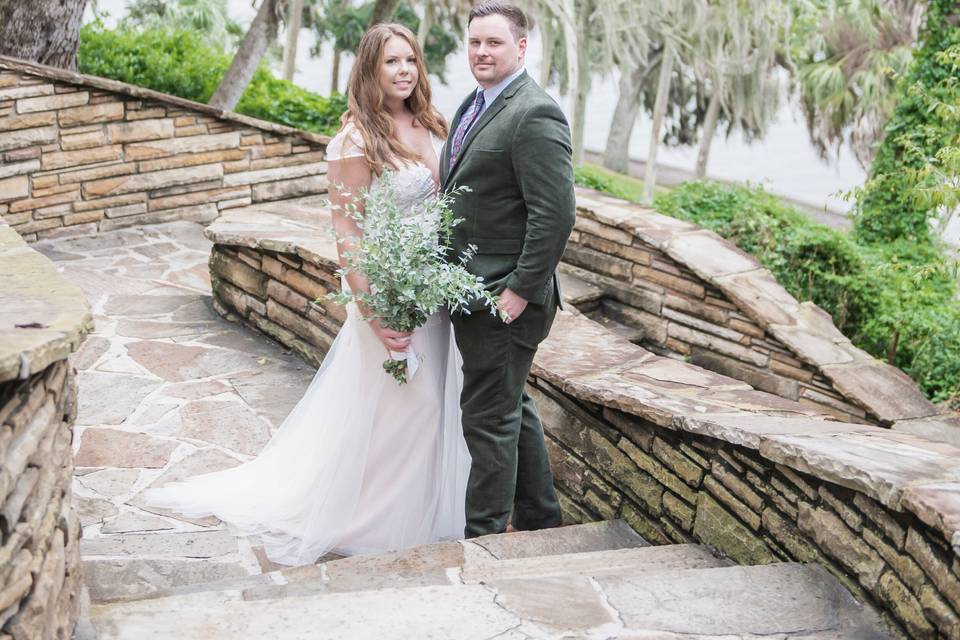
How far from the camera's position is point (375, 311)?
353 cm

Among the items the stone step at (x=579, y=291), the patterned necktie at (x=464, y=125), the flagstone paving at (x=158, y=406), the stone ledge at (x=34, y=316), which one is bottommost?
Result: the flagstone paving at (x=158, y=406)

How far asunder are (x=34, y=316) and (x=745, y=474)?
6.95 feet

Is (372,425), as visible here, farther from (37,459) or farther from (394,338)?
(37,459)

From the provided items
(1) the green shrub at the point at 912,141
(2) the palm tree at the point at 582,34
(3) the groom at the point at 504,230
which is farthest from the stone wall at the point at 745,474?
(2) the palm tree at the point at 582,34

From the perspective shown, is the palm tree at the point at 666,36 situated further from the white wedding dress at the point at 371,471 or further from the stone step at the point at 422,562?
A: the stone step at the point at 422,562

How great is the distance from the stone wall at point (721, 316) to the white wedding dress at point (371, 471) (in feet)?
7.32

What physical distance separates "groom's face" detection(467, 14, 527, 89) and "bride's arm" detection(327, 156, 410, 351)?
55cm

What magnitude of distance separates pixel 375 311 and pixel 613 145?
1045 inches

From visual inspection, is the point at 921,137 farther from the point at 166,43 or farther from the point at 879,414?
the point at 166,43

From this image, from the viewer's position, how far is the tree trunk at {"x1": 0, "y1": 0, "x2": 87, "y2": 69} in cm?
786

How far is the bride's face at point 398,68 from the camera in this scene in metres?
3.57

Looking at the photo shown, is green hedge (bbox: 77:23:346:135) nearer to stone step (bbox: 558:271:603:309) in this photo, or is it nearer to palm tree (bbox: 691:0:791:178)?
stone step (bbox: 558:271:603:309)

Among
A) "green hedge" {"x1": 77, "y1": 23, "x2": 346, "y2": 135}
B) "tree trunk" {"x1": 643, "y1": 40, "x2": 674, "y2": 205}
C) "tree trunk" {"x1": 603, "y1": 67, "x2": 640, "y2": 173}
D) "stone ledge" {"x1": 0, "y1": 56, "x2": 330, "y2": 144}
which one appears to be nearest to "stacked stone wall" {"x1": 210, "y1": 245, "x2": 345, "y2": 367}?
"stone ledge" {"x1": 0, "y1": 56, "x2": 330, "y2": 144}

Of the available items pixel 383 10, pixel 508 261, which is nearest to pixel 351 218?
pixel 508 261
